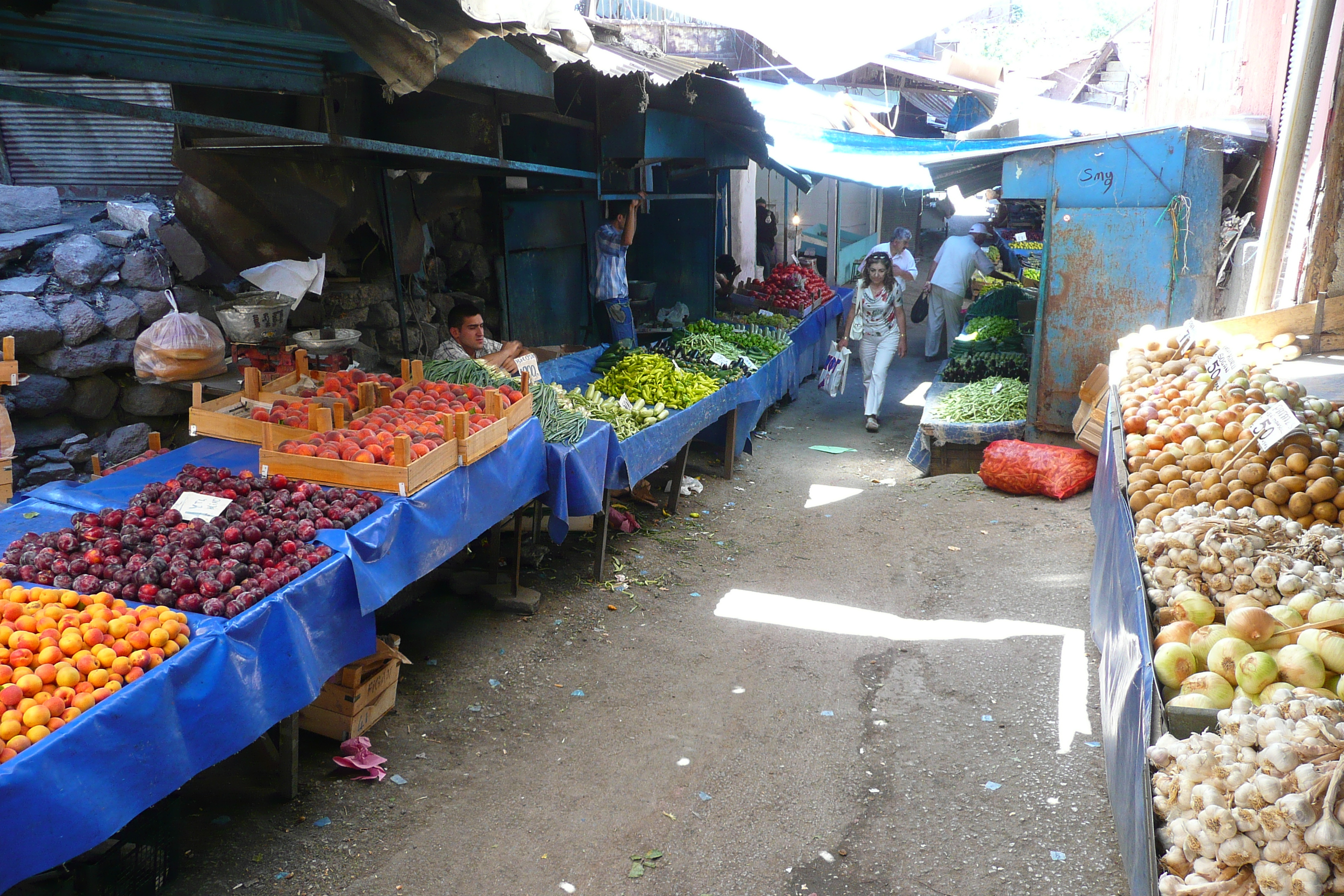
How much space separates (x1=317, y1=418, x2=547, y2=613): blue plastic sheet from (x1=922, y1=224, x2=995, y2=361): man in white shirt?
9107mm

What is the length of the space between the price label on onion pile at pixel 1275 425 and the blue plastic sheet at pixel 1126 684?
64 cm

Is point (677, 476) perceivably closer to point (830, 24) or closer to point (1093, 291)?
point (1093, 291)

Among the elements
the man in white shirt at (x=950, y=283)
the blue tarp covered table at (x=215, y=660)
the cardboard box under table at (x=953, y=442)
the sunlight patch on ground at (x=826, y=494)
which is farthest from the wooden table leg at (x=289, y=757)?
the man in white shirt at (x=950, y=283)

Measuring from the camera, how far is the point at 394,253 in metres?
7.22

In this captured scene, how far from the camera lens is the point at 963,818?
369 centimetres

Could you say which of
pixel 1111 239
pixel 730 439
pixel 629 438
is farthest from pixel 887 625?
pixel 1111 239

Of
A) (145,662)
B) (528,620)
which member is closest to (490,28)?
(145,662)

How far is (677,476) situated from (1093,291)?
3975 mm

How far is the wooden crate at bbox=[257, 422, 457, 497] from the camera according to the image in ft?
13.6

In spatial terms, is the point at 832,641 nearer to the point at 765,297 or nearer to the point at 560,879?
the point at 560,879

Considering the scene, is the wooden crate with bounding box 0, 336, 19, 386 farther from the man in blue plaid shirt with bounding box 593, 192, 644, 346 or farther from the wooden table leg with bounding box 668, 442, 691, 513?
the man in blue plaid shirt with bounding box 593, 192, 644, 346

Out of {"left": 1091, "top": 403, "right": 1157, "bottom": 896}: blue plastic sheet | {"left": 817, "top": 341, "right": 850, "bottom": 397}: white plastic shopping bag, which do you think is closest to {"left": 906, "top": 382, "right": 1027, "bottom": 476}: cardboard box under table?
{"left": 817, "top": 341, "right": 850, "bottom": 397}: white plastic shopping bag

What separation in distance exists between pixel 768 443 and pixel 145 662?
7.56 meters

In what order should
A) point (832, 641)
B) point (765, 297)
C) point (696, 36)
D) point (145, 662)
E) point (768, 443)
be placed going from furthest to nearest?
point (696, 36) < point (765, 297) < point (768, 443) < point (832, 641) < point (145, 662)
